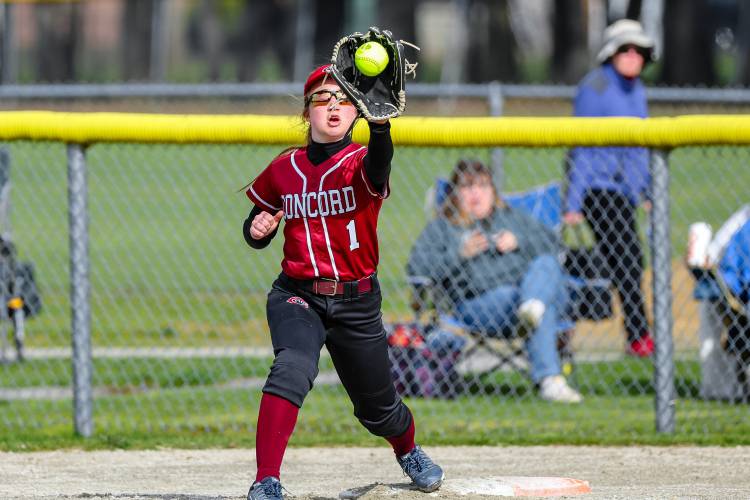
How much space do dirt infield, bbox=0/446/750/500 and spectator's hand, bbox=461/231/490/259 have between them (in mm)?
1526

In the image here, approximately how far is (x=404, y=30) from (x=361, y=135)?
18.4 metres

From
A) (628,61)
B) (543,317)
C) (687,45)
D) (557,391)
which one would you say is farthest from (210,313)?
(687,45)

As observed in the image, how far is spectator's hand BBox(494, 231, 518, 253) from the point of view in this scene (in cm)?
748

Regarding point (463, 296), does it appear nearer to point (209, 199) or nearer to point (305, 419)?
point (305, 419)

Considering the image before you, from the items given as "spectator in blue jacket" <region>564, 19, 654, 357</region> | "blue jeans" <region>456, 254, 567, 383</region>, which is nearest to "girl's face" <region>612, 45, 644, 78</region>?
"spectator in blue jacket" <region>564, 19, 654, 357</region>

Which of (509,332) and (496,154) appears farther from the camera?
(496,154)

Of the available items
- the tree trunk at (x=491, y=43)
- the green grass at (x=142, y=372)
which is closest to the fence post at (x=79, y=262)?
the green grass at (x=142, y=372)

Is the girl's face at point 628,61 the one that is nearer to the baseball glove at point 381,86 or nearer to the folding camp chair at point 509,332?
the folding camp chair at point 509,332

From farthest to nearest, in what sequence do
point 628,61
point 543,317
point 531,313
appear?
point 628,61 → point 543,317 → point 531,313

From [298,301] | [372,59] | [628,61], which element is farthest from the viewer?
[628,61]

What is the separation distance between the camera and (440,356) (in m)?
7.27

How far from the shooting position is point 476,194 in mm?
7406

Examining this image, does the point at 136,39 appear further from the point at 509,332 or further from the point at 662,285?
the point at 662,285

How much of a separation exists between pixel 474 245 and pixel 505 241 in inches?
8.0
